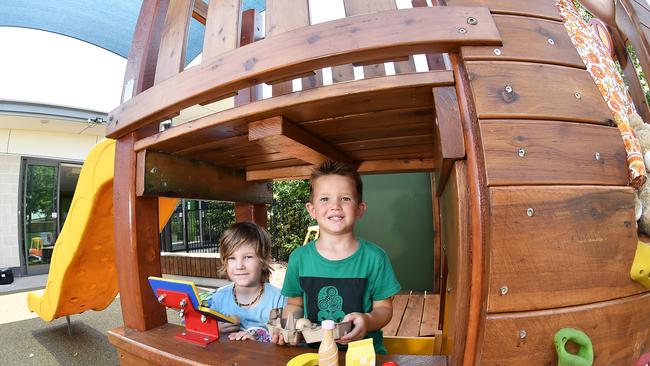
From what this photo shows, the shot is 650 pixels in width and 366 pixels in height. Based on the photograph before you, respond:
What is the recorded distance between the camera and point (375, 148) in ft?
6.86

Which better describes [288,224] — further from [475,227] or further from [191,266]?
[475,227]

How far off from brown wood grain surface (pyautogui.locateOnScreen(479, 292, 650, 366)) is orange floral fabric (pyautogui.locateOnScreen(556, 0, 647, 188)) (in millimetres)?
382

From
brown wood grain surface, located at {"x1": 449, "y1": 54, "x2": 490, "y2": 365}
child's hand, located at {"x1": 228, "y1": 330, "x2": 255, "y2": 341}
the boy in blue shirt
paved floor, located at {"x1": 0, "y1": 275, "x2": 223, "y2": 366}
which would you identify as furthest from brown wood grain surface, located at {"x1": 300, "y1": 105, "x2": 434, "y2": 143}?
paved floor, located at {"x1": 0, "y1": 275, "x2": 223, "y2": 366}

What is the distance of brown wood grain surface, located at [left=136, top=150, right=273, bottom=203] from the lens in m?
1.63

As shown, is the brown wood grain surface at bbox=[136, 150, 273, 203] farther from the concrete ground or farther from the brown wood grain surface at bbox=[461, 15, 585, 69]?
the concrete ground

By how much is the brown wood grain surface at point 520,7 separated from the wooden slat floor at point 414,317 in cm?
202

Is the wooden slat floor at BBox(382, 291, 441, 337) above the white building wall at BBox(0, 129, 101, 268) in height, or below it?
below

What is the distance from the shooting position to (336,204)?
5.63 feet

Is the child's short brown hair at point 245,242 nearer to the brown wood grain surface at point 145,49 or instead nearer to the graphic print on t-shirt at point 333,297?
the graphic print on t-shirt at point 333,297

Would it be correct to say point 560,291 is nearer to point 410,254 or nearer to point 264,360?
point 264,360

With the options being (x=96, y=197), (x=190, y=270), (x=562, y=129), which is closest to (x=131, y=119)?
(x=96, y=197)

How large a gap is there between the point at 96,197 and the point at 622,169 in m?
2.69

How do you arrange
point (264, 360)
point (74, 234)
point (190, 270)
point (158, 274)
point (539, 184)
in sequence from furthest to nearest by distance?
point (190, 270) → point (74, 234) → point (158, 274) → point (264, 360) → point (539, 184)

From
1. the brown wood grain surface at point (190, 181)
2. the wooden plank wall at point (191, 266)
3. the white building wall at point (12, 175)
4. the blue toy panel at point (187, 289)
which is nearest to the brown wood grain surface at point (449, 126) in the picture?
the blue toy panel at point (187, 289)
